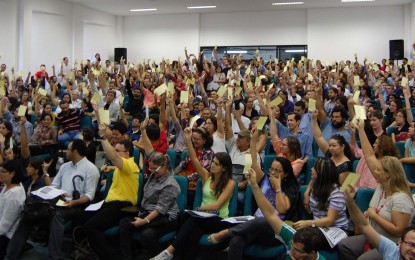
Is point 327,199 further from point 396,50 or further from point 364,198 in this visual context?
point 396,50

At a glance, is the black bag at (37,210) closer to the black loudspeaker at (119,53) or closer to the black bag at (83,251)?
the black bag at (83,251)

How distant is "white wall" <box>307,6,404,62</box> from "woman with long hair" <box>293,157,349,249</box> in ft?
45.3

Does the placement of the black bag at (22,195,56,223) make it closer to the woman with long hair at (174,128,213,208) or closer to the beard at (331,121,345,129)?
the woman with long hair at (174,128,213,208)

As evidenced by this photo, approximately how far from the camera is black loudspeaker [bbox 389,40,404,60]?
48.2 ft

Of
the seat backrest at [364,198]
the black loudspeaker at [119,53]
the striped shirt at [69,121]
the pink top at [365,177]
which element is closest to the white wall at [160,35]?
the black loudspeaker at [119,53]

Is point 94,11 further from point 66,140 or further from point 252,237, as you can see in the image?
point 252,237

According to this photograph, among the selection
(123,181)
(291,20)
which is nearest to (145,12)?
(291,20)

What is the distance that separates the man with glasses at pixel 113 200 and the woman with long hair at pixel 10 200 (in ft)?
2.04

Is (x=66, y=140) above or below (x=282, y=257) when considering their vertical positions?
above

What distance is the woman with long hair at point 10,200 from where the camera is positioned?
385cm

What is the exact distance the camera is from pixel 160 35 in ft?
59.3

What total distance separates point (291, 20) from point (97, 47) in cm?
778

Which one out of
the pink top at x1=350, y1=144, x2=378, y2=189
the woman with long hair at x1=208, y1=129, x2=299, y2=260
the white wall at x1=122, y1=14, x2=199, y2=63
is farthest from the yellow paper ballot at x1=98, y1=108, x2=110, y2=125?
the white wall at x1=122, y1=14, x2=199, y2=63

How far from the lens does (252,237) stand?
3.28 m
